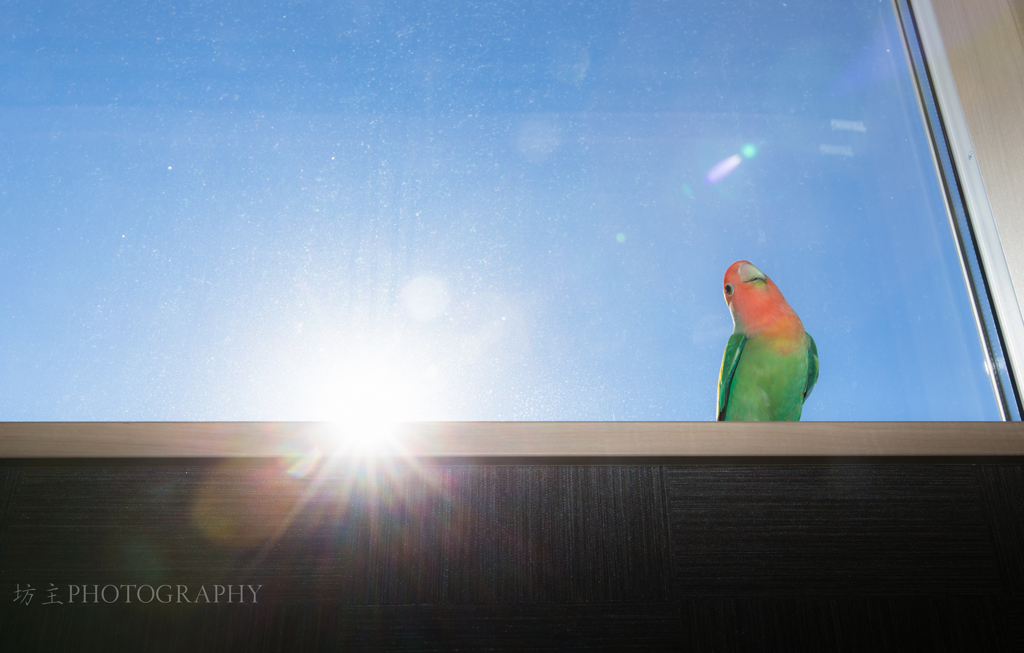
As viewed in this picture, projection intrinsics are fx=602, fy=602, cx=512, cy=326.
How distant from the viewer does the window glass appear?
0.89 meters

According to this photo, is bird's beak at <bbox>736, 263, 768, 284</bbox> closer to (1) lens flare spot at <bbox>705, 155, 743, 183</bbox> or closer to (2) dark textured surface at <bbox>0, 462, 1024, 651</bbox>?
(1) lens flare spot at <bbox>705, 155, 743, 183</bbox>

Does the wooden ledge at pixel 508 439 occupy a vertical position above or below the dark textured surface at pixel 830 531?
above

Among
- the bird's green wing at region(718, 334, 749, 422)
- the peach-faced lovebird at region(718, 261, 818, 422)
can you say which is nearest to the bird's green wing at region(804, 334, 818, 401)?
the peach-faced lovebird at region(718, 261, 818, 422)

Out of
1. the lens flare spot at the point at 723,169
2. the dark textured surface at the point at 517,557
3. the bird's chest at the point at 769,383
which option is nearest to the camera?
the dark textured surface at the point at 517,557

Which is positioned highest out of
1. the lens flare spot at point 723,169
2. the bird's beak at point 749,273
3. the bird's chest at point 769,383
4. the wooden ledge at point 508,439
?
the lens flare spot at point 723,169

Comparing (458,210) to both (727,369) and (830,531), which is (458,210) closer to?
(727,369)

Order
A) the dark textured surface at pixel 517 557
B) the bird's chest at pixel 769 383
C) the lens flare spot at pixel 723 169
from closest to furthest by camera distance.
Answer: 1. the dark textured surface at pixel 517 557
2. the bird's chest at pixel 769 383
3. the lens flare spot at pixel 723 169

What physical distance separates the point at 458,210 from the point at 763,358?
0.52m

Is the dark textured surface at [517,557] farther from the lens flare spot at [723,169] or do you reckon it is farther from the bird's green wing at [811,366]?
the lens flare spot at [723,169]

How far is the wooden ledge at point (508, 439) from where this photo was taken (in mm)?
573

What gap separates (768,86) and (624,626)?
935 mm

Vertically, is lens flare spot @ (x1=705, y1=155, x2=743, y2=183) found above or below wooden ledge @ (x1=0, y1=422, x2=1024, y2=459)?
above

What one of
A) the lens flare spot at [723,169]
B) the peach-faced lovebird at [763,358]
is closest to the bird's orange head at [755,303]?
the peach-faced lovebird at [763,358]

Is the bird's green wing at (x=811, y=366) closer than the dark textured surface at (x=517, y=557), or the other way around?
the dark textured surface at (x=517, y=557)
